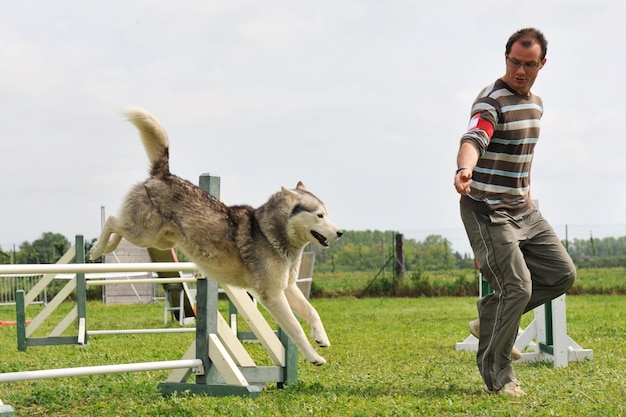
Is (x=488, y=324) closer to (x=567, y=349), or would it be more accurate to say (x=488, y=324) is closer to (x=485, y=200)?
(x=485, y=200)

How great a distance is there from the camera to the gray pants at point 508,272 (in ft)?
16.1

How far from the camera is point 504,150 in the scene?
16.3 feet

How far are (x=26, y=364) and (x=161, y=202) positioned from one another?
3.94 metres

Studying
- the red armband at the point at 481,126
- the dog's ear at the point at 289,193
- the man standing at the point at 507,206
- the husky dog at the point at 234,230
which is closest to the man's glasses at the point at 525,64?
the man standing at the point at 507,206

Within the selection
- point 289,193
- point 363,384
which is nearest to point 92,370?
point 289,193

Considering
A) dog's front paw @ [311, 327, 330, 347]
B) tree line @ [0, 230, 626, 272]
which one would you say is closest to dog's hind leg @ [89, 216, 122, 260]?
dog's front paw @ [311, 327, 330, 347]

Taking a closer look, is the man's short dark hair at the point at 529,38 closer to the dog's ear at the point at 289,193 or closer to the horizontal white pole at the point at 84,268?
the dog's ear at the point at 289,193

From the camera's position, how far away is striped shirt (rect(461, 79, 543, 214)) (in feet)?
16.2

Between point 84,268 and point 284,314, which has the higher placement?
point 84,268

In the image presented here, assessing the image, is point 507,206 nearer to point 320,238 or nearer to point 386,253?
point 320,238

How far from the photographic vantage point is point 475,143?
4715 millimetres

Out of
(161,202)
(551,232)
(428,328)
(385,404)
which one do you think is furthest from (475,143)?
(428,328)

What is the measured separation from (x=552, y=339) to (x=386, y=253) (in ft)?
59.0

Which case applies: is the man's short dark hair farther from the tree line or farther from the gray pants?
the tree line
